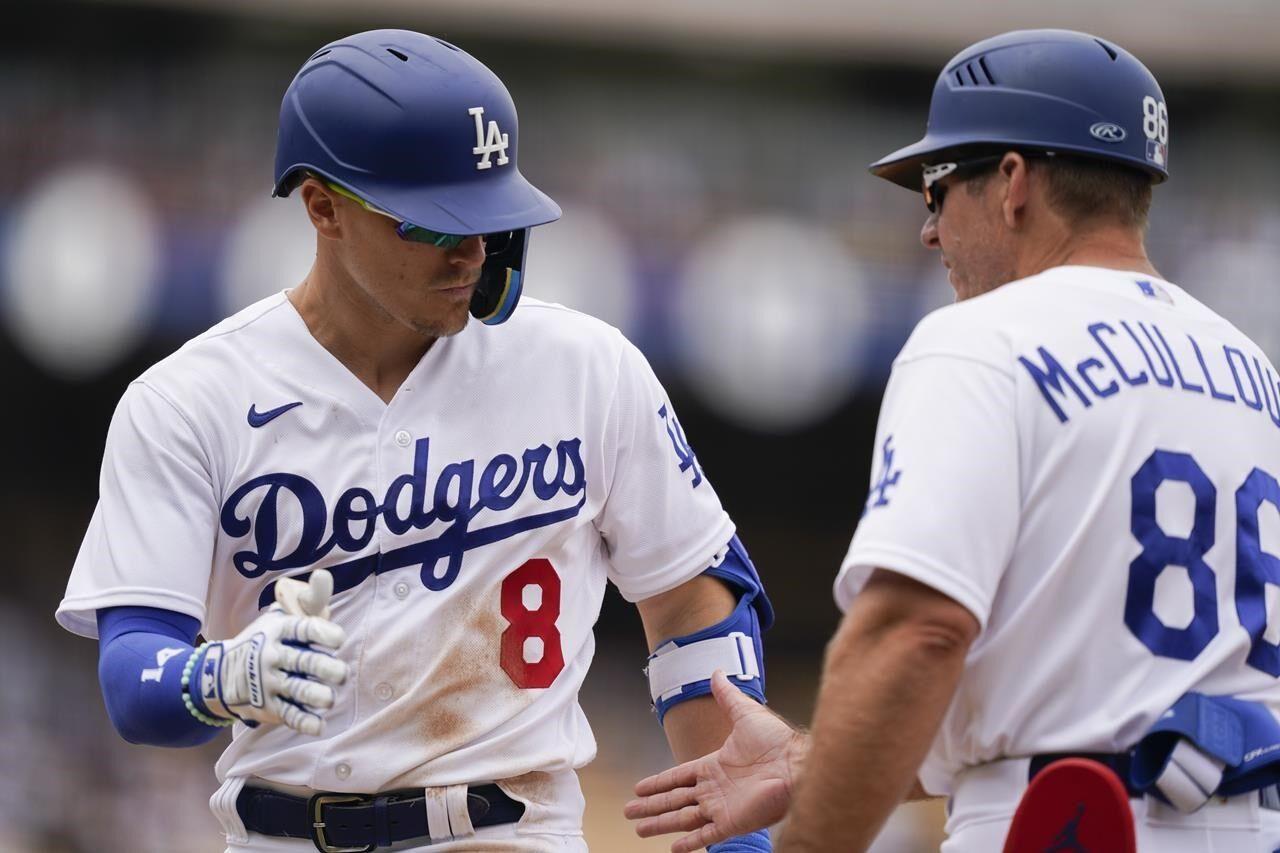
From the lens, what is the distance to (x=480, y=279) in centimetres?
354

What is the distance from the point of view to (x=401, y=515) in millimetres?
3383

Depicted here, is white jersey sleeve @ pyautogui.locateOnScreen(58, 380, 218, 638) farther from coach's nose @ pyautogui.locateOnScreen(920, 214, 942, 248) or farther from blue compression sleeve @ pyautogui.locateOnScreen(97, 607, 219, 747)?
coach's nose @ pyautogui.locateOnScreen(920, 214, 942, 248)

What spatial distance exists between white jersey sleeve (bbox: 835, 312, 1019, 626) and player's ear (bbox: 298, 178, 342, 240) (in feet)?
4.31

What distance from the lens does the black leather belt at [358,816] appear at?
3.26 m

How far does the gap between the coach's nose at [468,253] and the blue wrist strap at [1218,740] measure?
1.53 m

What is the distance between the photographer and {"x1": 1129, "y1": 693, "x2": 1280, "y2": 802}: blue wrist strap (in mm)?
2598

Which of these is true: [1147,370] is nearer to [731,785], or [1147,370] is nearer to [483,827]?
[731,785]

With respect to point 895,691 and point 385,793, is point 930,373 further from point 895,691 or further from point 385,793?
point 385,793

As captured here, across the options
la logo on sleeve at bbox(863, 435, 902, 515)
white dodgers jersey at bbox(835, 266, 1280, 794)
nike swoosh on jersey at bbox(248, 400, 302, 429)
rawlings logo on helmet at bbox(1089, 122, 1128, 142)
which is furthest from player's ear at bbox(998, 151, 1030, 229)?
nike swoosh on jersey at bbox(248, 400, 302, 429)

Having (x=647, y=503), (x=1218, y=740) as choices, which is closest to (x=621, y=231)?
(x=647, y=503)

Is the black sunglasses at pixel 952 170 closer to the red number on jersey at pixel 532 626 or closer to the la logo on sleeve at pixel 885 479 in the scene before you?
the la logo on sleeve at pixel 885 479

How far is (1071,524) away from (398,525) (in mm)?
1311

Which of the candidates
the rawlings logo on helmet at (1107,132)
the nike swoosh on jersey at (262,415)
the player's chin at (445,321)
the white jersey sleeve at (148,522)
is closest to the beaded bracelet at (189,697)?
the white jersey sleeve at (148,522)

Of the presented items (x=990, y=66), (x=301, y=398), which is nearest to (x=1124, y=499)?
(x=990, y=66)
